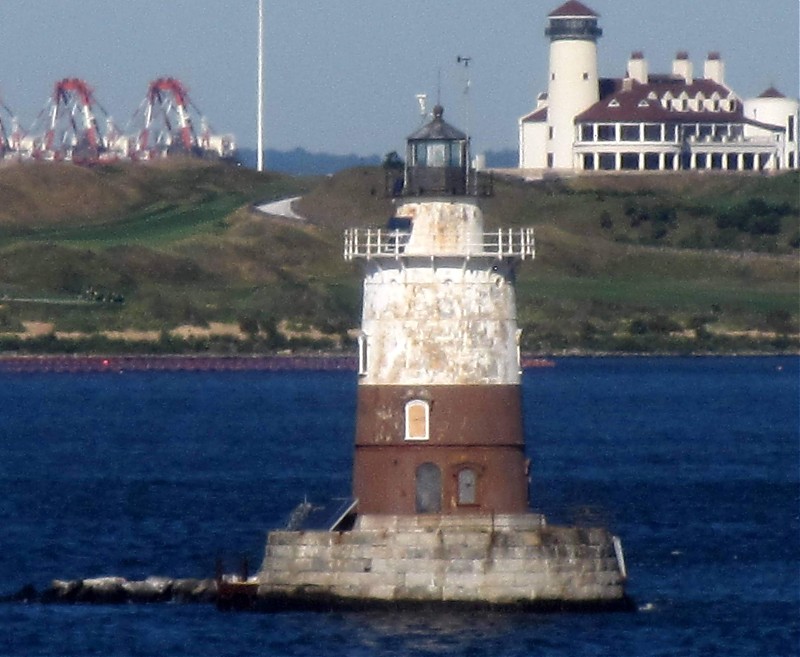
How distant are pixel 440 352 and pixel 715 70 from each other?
115 m

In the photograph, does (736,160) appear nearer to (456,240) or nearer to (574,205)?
(574,205)

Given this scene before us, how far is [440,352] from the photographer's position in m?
31.7

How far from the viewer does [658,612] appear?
33.2 meters

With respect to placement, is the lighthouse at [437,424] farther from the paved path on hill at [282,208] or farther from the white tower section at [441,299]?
the paved path on hill at [282,208]

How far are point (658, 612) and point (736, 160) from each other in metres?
107

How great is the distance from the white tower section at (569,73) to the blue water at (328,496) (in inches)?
1435

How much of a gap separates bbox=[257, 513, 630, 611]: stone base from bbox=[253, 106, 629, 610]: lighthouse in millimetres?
16

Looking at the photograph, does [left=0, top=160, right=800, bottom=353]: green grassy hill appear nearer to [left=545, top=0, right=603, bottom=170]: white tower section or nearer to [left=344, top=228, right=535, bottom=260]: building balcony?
[left=545, top=0, right=603, bottom=170]: white tower section

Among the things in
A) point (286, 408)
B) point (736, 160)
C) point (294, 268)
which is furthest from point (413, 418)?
point (736, 160)

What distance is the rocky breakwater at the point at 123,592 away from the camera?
1332 inches

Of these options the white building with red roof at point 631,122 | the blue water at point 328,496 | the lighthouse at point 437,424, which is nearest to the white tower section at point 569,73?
the white building with red roof at point 631,122

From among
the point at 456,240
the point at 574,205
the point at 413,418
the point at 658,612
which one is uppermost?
the point at 574,205

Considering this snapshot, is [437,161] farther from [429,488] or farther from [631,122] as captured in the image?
[631,122]

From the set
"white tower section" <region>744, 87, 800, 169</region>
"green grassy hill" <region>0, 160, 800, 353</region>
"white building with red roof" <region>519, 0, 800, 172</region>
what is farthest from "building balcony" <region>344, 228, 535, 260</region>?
"white tower section" <region>744, 87, 800, 169</region>
